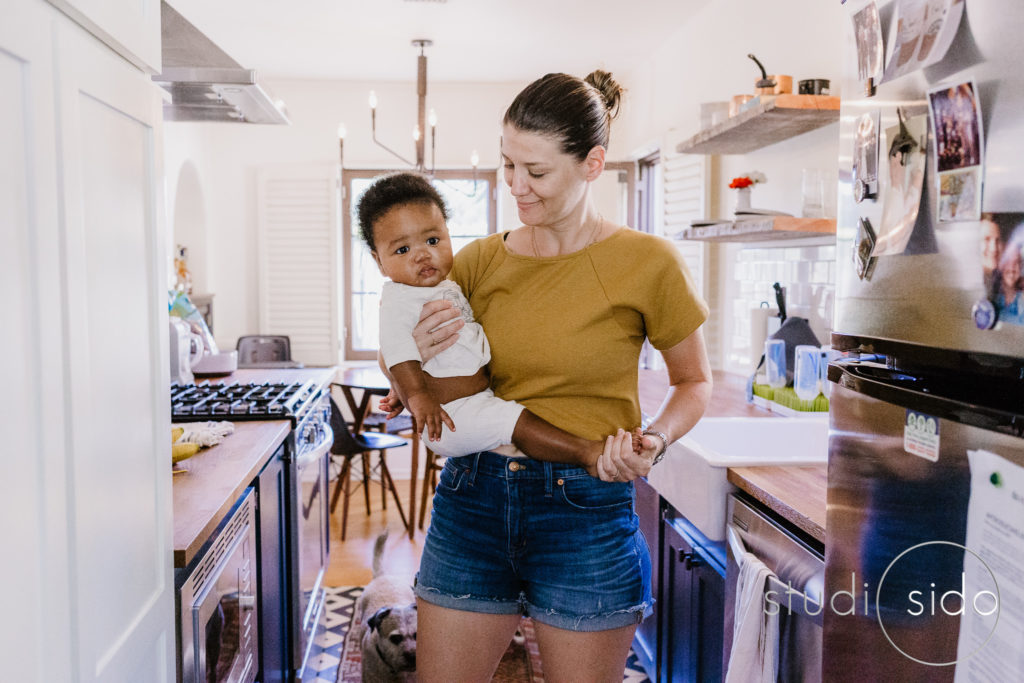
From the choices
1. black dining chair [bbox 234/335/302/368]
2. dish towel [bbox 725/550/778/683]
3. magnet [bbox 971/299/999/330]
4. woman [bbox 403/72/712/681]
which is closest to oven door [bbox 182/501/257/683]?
woman [bbox 403/72/712/681]

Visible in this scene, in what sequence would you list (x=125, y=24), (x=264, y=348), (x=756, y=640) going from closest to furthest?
(x=125, y=24)
(x=756, y=640)
(x=264, y=348)

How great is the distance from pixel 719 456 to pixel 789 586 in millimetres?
419

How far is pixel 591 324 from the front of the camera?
1253mm

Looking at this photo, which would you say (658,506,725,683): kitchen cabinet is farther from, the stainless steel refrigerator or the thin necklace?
the thin necklace

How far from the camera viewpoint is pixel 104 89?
94cm

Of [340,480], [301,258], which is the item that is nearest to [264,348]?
[301,258]

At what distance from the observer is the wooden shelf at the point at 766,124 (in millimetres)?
2559

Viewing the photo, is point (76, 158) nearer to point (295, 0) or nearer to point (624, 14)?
point (295, 0)

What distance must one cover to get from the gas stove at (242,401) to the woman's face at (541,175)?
1489mm

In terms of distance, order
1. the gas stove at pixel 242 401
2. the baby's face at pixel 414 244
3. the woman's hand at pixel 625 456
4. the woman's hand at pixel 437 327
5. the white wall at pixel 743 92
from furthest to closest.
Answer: the white wall at pixel 743 92
the gas stove at pixel 242 401
the baby's face at pixel 414 244
the woman's hand at pixel 437 327
the woman's hand at pixel 625 456

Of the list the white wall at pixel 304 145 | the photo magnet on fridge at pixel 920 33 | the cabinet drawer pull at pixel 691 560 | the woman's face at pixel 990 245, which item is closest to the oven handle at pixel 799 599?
Answer: the cabinet drawer pull at pixel 691 560

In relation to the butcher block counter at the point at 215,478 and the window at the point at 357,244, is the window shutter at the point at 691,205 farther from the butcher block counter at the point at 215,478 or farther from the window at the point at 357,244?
the butcher block counter at the point at 215,478

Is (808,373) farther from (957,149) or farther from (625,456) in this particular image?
(957,149)

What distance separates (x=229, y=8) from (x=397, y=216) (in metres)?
3.39
